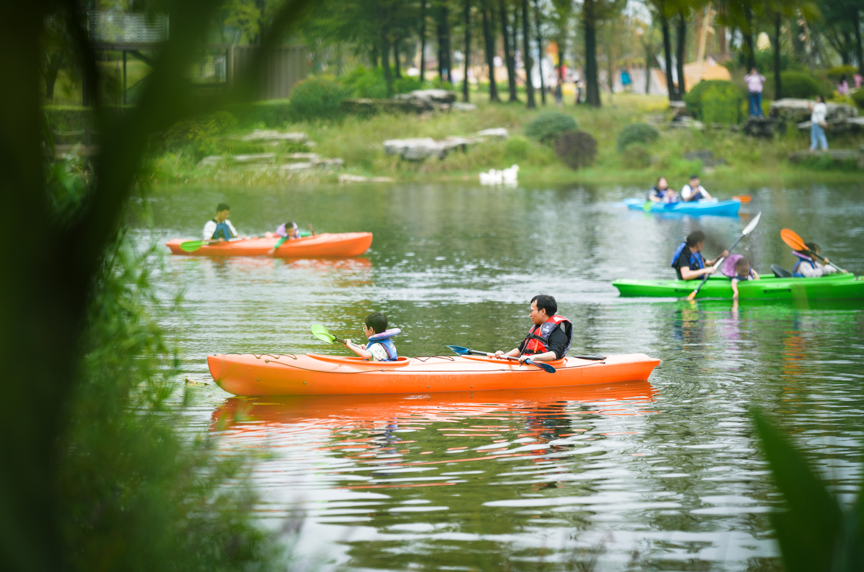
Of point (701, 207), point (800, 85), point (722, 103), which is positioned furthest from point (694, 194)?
point (800, 85)

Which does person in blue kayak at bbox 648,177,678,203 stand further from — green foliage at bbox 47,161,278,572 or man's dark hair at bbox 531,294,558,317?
green foliage at bbox 47,161,278,572

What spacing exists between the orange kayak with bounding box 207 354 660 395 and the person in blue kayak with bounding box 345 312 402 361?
0.41 ft

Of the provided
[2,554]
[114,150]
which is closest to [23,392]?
[2,554]

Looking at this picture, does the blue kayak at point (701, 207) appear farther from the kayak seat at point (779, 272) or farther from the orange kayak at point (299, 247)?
the orange kayak at point (299, 247)

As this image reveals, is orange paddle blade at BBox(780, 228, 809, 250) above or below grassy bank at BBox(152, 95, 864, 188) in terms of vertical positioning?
below

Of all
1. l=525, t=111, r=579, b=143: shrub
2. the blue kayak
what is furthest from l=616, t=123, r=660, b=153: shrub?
the blue kayak

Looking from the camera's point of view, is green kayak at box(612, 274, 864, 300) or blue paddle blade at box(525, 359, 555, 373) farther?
green kayak at box(612, 274, 864, 300)

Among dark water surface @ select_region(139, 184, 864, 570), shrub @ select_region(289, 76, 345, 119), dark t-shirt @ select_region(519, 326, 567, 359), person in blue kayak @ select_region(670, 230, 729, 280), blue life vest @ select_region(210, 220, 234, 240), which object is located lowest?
dark water surface @ select_region(139, 184, 864, 570)

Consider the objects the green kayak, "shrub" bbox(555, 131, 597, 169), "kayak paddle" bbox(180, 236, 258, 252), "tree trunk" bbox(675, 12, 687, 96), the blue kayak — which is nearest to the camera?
the green kayak

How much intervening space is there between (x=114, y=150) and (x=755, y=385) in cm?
797

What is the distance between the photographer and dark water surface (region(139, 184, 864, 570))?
5152 millimetres

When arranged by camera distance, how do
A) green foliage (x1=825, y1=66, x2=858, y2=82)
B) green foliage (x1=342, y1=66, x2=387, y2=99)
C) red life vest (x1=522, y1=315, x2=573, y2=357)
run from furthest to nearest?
green foliage (x1=342, y1=66, x2=387, y2=99) → green foliage (x1=825, y1=66, x2=858, y2=82) → red life vest (x1=522, y1=315, x2=573, y2=357)

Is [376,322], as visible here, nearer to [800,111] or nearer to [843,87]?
[800,111]

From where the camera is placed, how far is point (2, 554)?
193 centimetres
